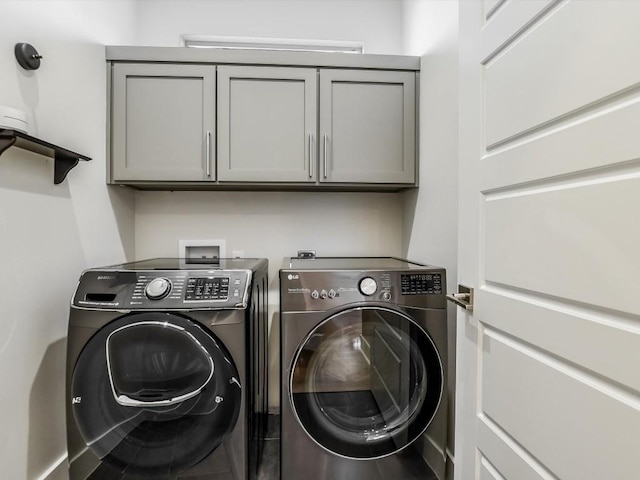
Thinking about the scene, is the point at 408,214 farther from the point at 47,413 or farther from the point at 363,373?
the point at 47,413

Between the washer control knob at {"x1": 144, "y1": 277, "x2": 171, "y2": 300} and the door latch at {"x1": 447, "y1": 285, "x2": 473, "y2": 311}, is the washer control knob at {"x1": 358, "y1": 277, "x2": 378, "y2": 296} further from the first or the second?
the washer control knob at {"x1": 144, "y1": 277, "x2": 171, "y2": 300}

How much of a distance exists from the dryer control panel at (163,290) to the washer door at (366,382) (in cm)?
37

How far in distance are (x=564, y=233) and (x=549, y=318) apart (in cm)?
20

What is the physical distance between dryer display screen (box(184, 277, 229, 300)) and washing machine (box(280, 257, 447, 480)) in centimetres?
23

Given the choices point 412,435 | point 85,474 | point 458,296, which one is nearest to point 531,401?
point 458,296

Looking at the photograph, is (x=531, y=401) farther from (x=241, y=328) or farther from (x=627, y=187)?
(x=241, y=328)

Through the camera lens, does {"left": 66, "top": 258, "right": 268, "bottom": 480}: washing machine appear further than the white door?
Yes

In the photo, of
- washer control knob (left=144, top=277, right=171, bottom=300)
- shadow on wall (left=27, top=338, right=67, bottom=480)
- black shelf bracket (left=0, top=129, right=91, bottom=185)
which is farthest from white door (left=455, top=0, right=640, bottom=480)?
shadow on wall (left=27, top=338, right=67, bottom=480)

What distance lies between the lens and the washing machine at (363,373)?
1355mm

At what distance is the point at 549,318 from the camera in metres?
0.75

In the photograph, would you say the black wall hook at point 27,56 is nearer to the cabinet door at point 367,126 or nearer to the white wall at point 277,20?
the white wall at point 277,20

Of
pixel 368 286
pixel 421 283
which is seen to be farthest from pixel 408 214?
pixel 368 286

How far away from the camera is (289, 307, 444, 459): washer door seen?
1.36m

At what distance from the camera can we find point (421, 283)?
1.41 metres
